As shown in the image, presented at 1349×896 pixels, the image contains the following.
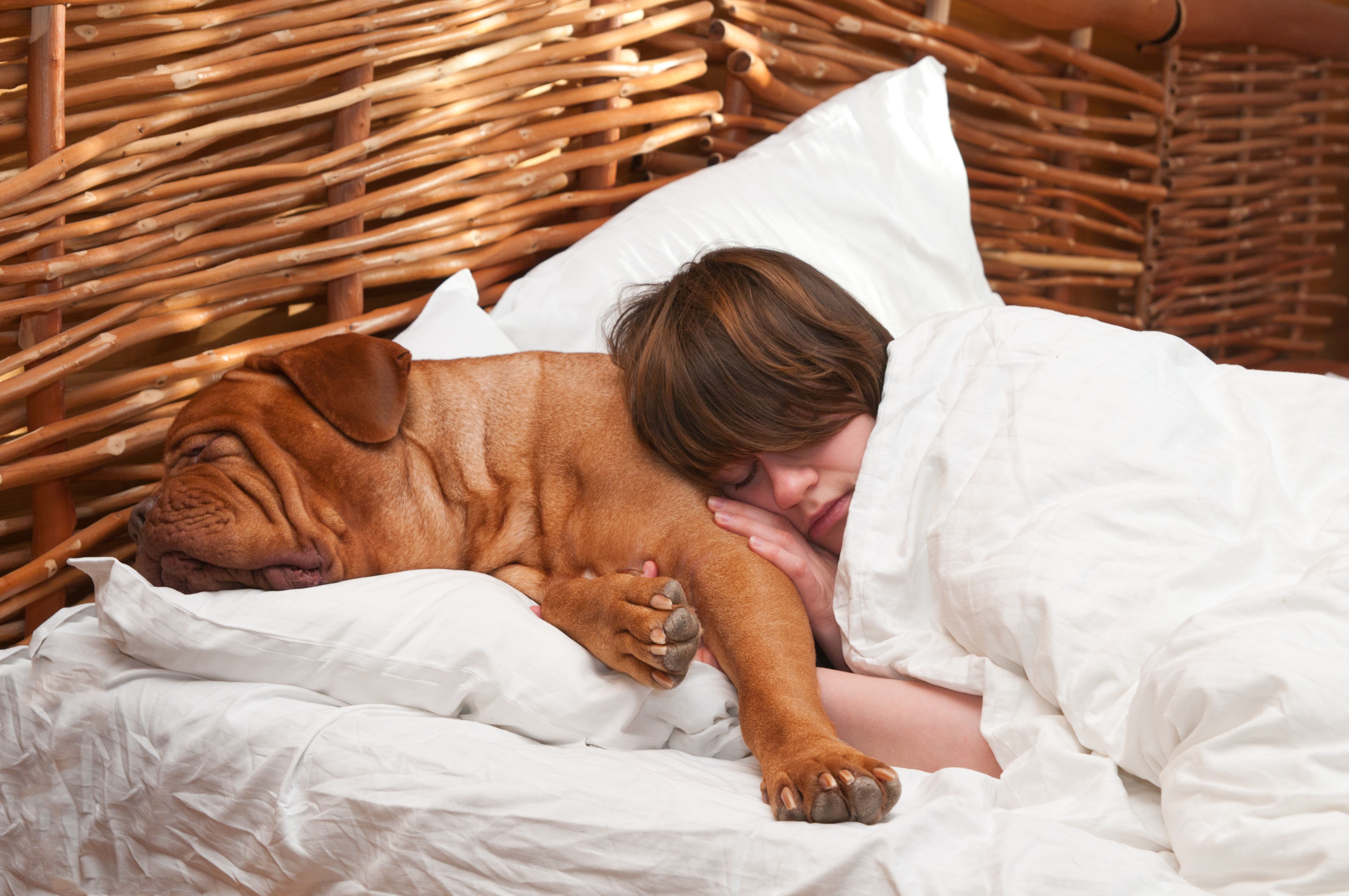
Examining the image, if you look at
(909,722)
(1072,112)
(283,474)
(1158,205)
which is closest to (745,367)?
(909,722)

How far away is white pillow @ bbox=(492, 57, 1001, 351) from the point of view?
231cm

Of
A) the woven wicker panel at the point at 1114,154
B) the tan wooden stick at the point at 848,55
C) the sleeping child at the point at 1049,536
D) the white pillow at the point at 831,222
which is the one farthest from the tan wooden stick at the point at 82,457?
the tan wooden stick at the point at 848,55

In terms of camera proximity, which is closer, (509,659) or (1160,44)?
(509,659)

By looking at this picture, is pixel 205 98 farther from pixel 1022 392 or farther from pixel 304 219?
pixel 1022 392

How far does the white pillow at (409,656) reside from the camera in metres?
1.38

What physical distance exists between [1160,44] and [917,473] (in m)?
2.91

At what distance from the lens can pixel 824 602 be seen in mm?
1676

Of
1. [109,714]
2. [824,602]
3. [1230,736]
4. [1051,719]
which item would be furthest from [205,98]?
[1230,736]

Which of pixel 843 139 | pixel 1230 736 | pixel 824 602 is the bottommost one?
pixel 824 602

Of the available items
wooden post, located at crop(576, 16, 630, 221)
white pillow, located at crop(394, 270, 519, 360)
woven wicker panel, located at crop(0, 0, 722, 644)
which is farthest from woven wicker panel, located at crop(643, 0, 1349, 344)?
white pillow, located at crop(394, 270, 519, 360)

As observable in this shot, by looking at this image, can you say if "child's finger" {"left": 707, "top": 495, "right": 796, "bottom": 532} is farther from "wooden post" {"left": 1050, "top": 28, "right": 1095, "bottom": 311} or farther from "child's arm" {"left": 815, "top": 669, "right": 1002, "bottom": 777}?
"wooden post" {"left": 1050, "top": 28, "right": 1095, "bottom": 311}

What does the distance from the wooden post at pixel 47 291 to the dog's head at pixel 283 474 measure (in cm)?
38

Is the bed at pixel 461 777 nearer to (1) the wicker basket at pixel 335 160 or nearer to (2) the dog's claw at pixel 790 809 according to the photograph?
(2) the dog's claw at pixel 790 809

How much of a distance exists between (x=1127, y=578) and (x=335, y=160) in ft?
5.66
